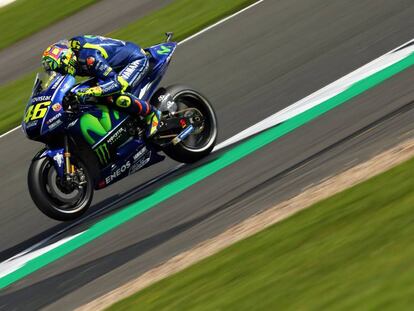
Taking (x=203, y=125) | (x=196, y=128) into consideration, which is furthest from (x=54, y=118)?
(x=203, y=125)

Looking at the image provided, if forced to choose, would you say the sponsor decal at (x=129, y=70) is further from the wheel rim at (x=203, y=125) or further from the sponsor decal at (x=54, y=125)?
the sponsor decal at (x=54, y=125)

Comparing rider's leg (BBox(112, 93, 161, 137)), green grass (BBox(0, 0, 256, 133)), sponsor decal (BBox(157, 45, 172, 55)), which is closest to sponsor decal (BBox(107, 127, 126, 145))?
rider's leg (BBox(112, 93, 161, 137))

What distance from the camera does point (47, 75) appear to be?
8953 mm

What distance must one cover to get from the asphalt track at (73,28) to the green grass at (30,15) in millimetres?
258

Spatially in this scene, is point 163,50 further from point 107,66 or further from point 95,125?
point 95,125

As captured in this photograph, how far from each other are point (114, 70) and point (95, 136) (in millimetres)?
678

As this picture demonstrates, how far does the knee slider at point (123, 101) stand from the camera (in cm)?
912

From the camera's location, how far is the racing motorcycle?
8.72 m

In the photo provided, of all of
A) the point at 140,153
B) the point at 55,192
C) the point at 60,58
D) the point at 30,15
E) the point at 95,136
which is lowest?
the point at 140,153

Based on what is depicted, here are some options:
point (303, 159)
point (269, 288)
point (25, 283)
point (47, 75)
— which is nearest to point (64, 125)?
point (47, 75)

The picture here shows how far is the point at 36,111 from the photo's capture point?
344 inches

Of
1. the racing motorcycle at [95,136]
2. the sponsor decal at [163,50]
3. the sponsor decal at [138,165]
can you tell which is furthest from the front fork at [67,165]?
the sponsor decal at [163,50]

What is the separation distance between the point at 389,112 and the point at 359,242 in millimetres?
3226

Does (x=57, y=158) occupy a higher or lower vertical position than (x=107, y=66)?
lower
